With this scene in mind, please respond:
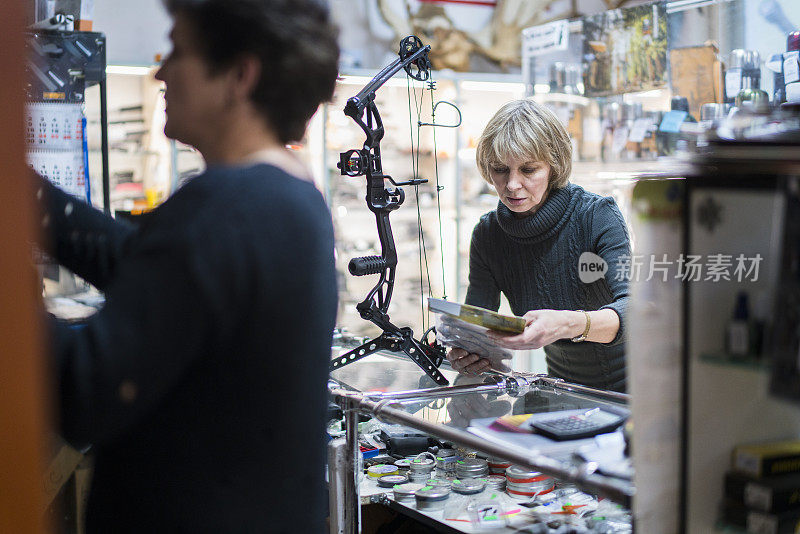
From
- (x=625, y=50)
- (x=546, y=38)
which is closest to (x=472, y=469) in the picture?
(x=625, y=50)

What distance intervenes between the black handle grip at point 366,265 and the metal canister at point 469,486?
0.56 meters

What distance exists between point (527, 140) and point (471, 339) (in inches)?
30.0

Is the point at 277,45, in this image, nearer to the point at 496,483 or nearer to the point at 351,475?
the point at 351,475

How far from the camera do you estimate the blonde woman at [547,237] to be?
2.18 m

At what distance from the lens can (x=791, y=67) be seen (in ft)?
8.72

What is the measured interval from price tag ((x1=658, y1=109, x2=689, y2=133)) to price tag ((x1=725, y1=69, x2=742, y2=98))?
194 millimetres

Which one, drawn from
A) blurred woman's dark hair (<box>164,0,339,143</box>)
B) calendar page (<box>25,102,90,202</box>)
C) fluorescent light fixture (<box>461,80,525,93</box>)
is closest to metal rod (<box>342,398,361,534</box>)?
blurred woman's dark hair (<box>164,0,339,143</box>)

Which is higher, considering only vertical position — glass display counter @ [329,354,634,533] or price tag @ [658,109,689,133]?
price tag @ [658,109,689,133]

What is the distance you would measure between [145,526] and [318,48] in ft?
2.00

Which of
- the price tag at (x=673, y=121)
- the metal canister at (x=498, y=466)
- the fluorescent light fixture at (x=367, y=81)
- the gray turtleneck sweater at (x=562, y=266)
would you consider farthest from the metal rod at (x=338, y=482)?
the fluorescent light fixture at (x=367, y=81)

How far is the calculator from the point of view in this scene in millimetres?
1162

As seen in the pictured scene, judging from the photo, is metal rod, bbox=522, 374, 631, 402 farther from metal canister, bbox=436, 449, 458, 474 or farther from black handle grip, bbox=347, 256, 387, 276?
black handle grip, bbox=347, 256, 387, 276

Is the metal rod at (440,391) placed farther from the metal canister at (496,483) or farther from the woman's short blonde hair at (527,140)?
the woman's short blonde hair at (527,140)

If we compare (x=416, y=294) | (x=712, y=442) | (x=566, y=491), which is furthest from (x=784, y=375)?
(x=416, y=294)
